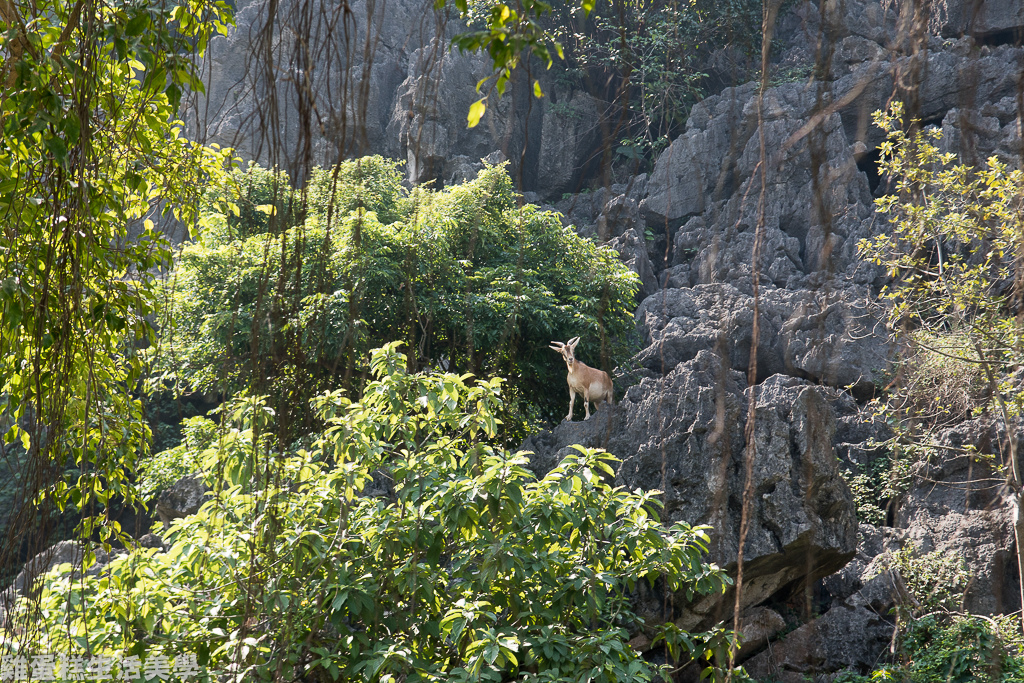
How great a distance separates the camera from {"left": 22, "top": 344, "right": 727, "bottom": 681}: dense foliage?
234cm

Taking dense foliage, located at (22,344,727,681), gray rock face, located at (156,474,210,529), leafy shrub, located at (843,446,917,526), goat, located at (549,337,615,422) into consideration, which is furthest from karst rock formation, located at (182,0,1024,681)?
gray rock face, located at (156,474,210,529)

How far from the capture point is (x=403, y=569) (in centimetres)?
251

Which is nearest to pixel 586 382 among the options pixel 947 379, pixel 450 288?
pixel 450 288

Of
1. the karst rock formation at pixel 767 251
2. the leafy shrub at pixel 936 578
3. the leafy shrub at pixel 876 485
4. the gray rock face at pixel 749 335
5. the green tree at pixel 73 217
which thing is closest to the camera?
the karst rock formation at pixel 767 251

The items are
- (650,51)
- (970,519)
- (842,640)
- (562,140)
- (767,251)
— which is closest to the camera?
(842,640)

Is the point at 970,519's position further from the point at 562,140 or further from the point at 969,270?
the point at 562,140

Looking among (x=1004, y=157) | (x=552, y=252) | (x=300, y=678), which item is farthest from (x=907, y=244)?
(x=300, y=678)

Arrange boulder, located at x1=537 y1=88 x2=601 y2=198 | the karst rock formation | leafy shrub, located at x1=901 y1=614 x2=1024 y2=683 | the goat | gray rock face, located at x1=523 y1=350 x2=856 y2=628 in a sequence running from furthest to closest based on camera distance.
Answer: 1. boulder, located at x1=537 y1=88 x2=601 y2=198
2. the goat
3. gray rock face, located at x1=523 y1=350 x2=856 y2=628
4. leafy shrub, located at x1=901 y1=614 x2=1024 y2=683
5. the karst rock formation

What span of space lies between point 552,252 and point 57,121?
6.58 metres

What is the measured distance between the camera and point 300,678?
260cm

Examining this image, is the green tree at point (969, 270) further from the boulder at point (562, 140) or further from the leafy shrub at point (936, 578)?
the boulder at point (562, 140)

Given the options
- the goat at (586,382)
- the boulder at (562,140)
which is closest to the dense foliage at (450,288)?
the goat at (586,382)

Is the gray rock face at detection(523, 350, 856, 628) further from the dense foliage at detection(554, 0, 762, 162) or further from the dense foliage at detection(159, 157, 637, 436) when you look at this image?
the dense foliage at detection(554, 0, 762, 162)

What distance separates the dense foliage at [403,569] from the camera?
2.34m
